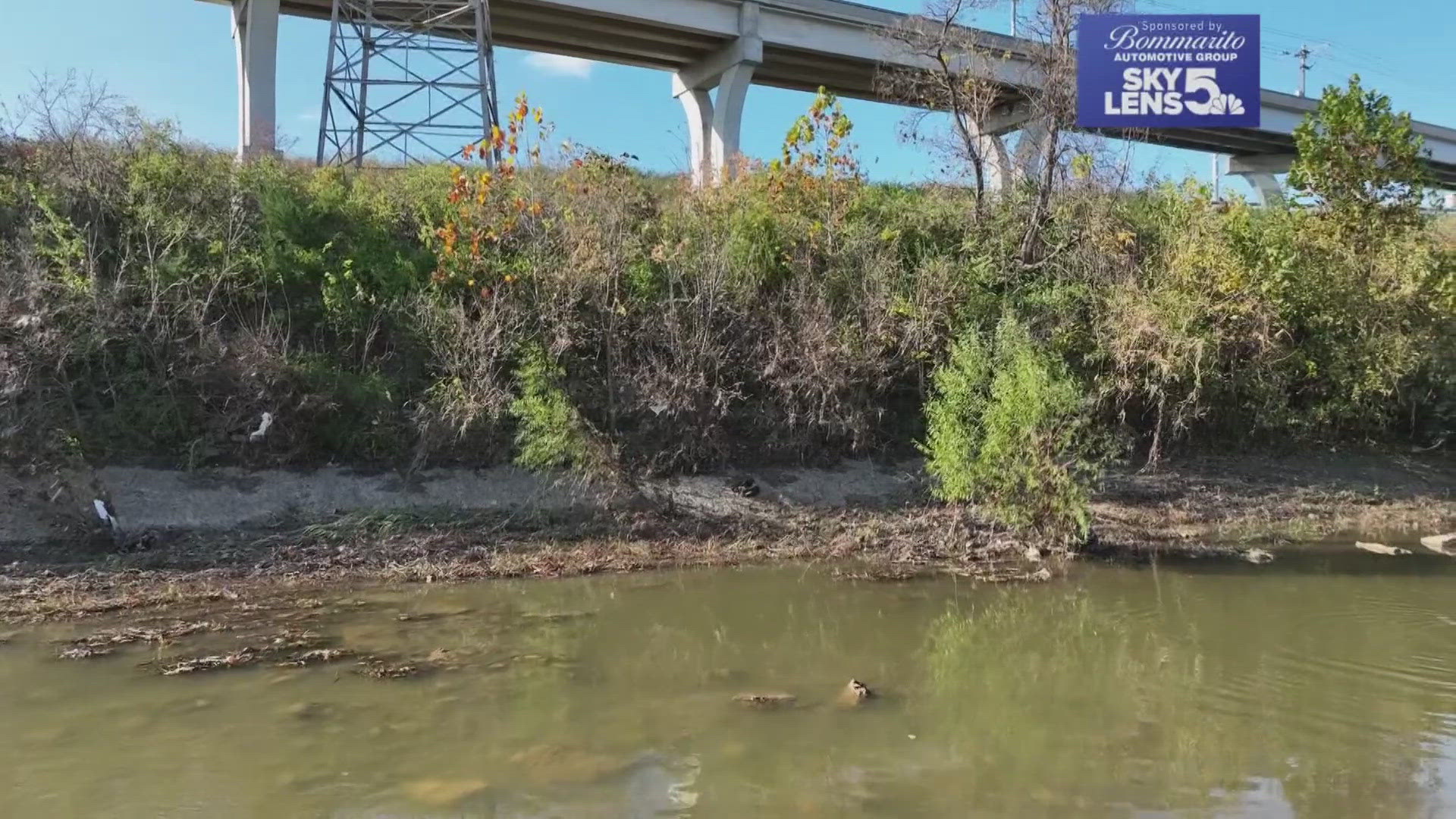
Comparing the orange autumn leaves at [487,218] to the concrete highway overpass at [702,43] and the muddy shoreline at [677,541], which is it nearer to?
the muddy shoreline at [677,541]

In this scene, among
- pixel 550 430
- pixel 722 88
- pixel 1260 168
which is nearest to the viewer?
pixel 550 430

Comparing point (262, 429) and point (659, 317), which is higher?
point (659, 317)

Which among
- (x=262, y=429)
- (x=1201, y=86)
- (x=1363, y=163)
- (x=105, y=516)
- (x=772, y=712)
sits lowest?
(x=772, y=712)

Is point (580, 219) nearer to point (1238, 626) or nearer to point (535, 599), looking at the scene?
point (535, 599)

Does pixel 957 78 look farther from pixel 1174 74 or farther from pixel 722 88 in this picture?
pixel 722 88

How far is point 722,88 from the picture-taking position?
30.0 metres

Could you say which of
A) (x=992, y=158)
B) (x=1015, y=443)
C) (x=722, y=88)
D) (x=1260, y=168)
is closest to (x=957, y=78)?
(x=992, y=158)

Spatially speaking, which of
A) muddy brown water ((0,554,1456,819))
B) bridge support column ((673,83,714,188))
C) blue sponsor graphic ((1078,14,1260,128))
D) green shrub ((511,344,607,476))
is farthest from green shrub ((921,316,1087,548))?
bridge support column ((673,83,714,188))

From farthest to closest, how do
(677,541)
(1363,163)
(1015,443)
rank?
(1363,163) → (677,541) → (1015,443)

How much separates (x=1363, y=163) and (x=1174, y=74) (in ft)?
11.0

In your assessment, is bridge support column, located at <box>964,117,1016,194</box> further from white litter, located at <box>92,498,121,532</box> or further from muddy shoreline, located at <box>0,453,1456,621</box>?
white litter, located at <box>92,498,121,532</box>

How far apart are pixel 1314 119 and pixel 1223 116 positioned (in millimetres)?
1548

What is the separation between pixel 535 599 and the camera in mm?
8734

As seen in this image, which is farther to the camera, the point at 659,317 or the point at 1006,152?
the point at 1006,152
